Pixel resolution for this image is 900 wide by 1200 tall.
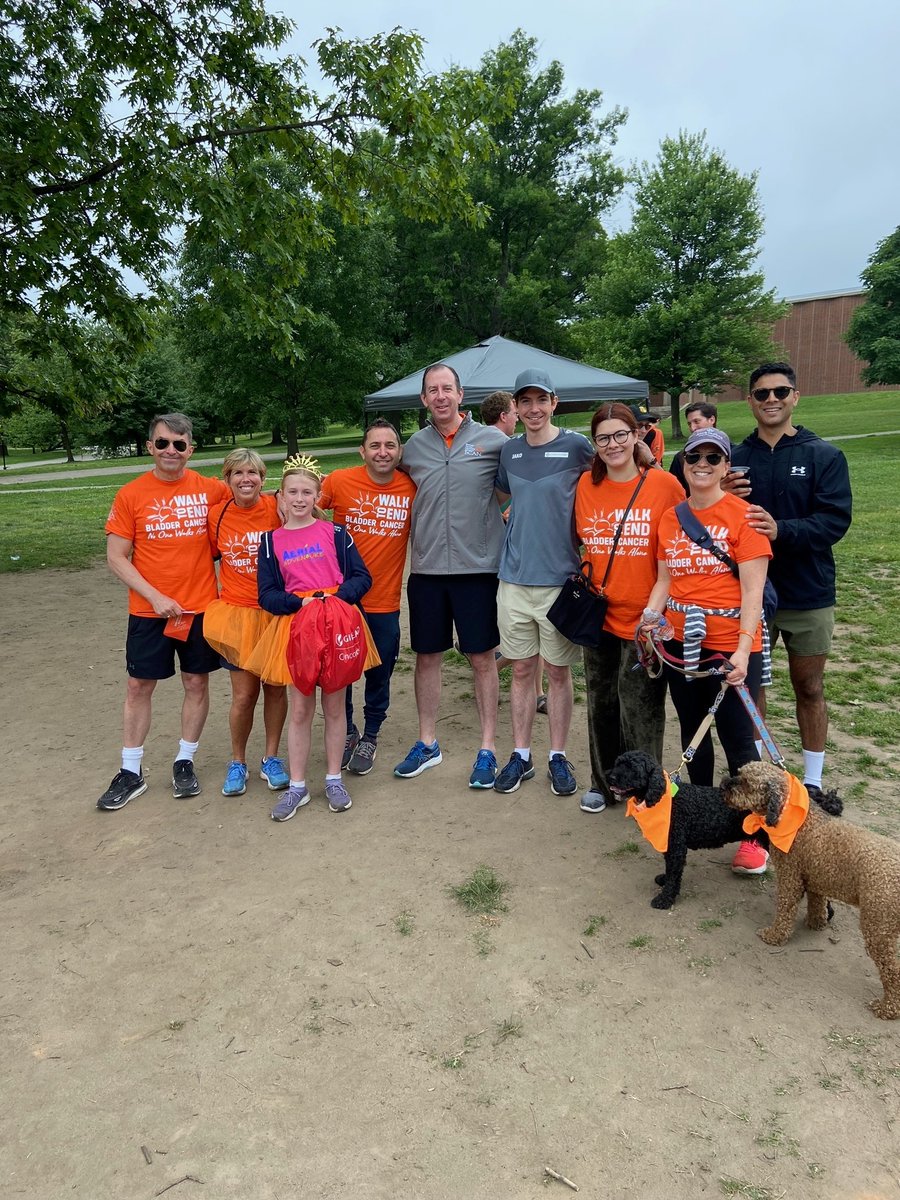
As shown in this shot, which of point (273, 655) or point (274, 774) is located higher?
point (273, 655)

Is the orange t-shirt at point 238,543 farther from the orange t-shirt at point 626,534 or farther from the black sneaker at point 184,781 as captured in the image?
the orange t-shirt at point 626,534

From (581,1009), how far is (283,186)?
9513mm

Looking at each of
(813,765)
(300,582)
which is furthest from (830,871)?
(300,582)

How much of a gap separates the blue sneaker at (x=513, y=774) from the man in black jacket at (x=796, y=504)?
136 cm

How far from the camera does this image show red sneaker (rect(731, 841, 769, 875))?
351 centimetres

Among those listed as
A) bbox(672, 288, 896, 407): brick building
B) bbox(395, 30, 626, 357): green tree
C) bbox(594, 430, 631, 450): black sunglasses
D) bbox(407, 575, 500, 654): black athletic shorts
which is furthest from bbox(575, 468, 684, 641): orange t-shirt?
bbox(672, 288, 896, 407): brick building

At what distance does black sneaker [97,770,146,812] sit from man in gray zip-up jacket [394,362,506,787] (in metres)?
1.45

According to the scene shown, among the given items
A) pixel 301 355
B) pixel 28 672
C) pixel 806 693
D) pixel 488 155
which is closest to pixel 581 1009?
pixel 806 693

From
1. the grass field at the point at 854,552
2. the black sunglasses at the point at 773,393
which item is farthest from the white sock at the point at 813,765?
the black sunglasses at the point at 773,393

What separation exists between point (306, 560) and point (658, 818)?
210 centimetres

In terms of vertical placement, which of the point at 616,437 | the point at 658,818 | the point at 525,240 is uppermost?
the point at 525,240

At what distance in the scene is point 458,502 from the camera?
14.3 ft

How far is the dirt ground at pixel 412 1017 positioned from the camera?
2180 millimetres

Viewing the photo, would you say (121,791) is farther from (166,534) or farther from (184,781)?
(166,534)
